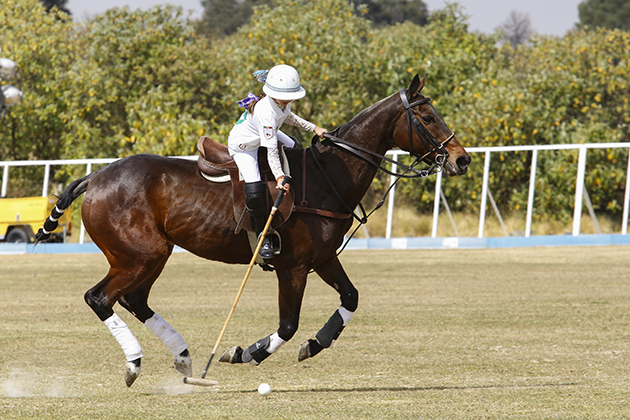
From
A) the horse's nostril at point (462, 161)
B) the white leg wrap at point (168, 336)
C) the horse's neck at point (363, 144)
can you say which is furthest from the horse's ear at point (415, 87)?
the white leg wrap at point (168, 336)

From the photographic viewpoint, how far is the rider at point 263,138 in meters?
6.70

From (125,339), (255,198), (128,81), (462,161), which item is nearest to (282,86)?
(255,198)

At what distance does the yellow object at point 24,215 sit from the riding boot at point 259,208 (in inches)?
668

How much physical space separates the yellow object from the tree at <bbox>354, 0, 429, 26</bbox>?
71.7m

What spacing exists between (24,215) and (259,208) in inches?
691

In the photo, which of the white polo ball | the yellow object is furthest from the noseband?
the yellow object

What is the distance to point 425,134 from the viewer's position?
698cm

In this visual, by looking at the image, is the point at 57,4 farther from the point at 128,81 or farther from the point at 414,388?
the point at 414,388

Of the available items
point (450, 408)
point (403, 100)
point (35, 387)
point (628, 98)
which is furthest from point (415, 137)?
point (628, 98)

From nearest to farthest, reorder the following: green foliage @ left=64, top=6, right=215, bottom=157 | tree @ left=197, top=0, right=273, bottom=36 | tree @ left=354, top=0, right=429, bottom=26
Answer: green foliage @ left=64, top=6, right=215, bottom=157, tree @ left=354, top=0, right=429, bottom=26, tree @ left=197, top=0, right=273, bottom=36

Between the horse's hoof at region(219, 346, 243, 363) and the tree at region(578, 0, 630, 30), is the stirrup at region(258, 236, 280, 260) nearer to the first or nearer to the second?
the horse's hoof at region(219, 346, 243, 363)

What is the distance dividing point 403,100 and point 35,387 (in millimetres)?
3640

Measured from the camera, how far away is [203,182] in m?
7.09

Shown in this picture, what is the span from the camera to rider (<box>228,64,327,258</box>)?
22.0 feet
